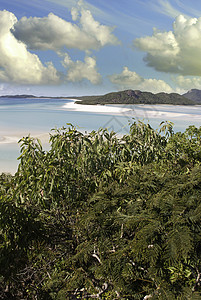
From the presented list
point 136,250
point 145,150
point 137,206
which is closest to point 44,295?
point 137,206

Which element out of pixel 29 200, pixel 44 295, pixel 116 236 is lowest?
pixel 44 295

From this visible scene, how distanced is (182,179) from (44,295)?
218cm

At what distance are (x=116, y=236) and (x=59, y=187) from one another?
1739 millimetres

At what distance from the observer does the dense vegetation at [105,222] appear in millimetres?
2016

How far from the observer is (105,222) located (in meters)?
2.54

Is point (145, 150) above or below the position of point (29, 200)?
above

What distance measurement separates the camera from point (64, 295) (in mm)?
2580

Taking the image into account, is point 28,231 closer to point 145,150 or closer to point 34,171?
point 34,171

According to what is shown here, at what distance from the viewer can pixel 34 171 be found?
4359 mm

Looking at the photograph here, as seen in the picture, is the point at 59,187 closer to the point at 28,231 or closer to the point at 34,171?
the point at 34,171

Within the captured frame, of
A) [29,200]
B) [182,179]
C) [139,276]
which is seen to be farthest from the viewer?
[29,200]

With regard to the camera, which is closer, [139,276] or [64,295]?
[139,276]

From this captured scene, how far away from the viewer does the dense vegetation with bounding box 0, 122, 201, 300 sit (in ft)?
6.61

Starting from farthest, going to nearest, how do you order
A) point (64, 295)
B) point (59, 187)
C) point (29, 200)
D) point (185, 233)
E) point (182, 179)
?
1. point (29, 200)
2. point (59, 187)
3. point (182, 179)
4. point (64, 295)
5. point (185, 233)
